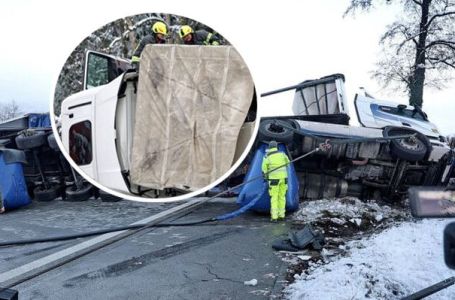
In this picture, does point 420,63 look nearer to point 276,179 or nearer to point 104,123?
point 276,179

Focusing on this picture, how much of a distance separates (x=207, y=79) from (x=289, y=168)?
5466 mm

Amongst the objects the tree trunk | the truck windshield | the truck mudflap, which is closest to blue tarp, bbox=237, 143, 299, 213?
the truck windshield

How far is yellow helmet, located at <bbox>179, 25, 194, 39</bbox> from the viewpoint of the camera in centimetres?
143

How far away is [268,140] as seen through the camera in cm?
682

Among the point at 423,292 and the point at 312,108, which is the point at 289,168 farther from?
the point at 423,292

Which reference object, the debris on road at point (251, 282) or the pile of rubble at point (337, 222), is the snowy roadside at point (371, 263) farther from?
the debris on road at point (251, 282)

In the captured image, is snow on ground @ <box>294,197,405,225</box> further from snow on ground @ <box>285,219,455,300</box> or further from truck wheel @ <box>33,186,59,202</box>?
truck wheel @ <box>33,186,59,202</box>

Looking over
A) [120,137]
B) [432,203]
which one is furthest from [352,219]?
[120,137]

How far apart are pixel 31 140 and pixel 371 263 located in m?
6.26

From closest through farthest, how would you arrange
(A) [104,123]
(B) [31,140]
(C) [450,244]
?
(C) [450,244] < (A) [104,123] < (B) [31,140]

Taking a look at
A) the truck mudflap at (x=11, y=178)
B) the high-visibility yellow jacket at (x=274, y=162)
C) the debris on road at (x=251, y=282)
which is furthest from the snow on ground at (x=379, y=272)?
the truck mudflap at (x=11, y=178)

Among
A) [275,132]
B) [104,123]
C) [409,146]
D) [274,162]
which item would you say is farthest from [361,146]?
[104,123]

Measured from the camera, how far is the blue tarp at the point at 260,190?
6691 millimetres

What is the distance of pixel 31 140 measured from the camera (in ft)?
25.4
